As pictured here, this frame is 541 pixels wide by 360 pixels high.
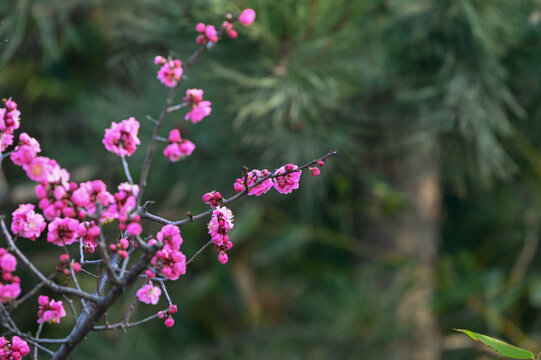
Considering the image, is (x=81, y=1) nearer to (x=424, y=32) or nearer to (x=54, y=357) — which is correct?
(x=424, y=32)

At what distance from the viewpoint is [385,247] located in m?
2.17

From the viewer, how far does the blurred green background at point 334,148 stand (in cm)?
163

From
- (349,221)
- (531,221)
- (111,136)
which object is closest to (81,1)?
(349,221)

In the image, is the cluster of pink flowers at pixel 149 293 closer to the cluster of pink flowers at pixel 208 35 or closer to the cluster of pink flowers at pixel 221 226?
the cluster of pink flowers at pixel 221 226

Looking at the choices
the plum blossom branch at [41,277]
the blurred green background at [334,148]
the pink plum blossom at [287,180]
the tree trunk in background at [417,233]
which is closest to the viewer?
the plum blossom branch at [41,277]

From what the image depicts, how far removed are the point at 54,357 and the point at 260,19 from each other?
115 centimetres

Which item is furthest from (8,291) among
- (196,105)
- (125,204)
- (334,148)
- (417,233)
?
(417,233)

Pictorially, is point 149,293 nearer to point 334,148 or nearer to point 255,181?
point 255,181

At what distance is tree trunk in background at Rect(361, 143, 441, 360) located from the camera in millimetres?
1990

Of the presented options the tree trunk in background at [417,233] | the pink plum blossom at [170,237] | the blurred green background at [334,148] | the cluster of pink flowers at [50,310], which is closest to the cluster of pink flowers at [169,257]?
the pink plum blossom at [170,237]

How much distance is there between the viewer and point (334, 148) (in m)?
1.74

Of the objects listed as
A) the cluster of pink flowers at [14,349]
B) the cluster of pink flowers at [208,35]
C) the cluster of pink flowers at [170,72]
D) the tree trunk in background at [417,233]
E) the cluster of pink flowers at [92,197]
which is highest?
the tree trunk in background at [417,233]

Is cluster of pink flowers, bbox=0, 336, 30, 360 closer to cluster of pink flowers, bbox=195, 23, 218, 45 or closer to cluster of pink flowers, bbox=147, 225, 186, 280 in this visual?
cluster of pink flowers, bbox=147, 225, 186, 280

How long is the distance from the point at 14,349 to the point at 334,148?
1.28 metres
